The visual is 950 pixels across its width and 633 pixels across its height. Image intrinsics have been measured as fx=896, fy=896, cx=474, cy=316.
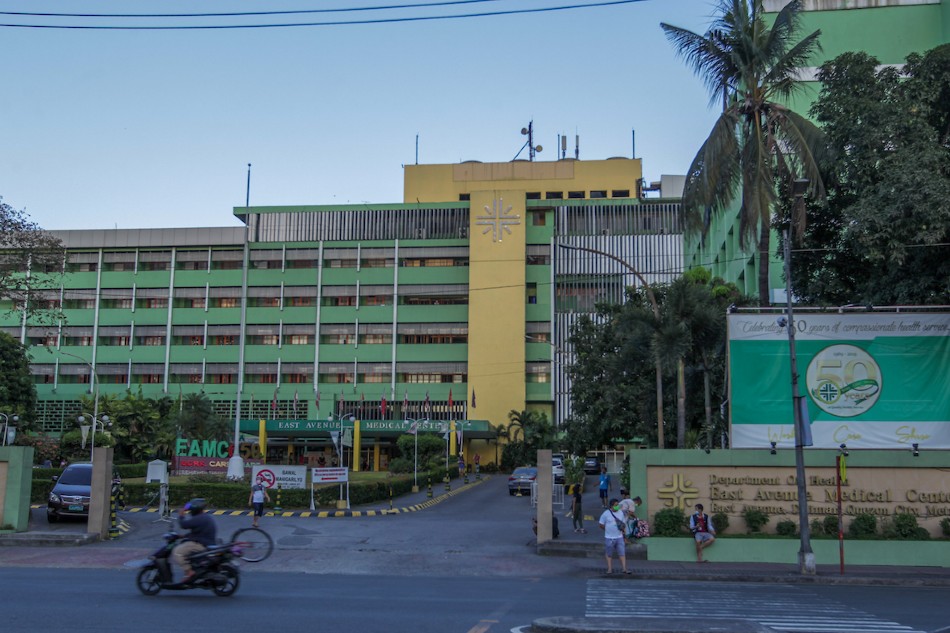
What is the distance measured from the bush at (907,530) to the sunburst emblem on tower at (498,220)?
198 ft

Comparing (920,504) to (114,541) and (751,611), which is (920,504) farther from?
(114,541)

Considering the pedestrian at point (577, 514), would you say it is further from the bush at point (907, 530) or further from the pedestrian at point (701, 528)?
the bush at point (907, 530)

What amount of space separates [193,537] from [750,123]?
20.8m

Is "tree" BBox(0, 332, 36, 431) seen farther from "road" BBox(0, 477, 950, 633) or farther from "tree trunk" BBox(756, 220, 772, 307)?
"tree trunk" BBox(756, 220, 772, 307)

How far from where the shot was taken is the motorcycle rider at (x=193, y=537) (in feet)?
44.8

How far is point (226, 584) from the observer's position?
45.6 feet

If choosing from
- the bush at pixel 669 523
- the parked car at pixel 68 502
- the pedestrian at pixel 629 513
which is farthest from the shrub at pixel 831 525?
the parked car at pixel 68 502

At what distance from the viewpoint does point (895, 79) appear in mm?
25641

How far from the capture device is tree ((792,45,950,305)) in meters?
22.9

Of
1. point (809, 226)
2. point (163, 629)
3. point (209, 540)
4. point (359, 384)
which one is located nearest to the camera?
point (163, 629)

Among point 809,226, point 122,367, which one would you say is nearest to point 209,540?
point 809,226

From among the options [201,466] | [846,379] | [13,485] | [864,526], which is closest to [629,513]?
[864,526]

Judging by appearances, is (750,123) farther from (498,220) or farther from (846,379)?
(498,220)

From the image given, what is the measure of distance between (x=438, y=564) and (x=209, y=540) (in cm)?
799
